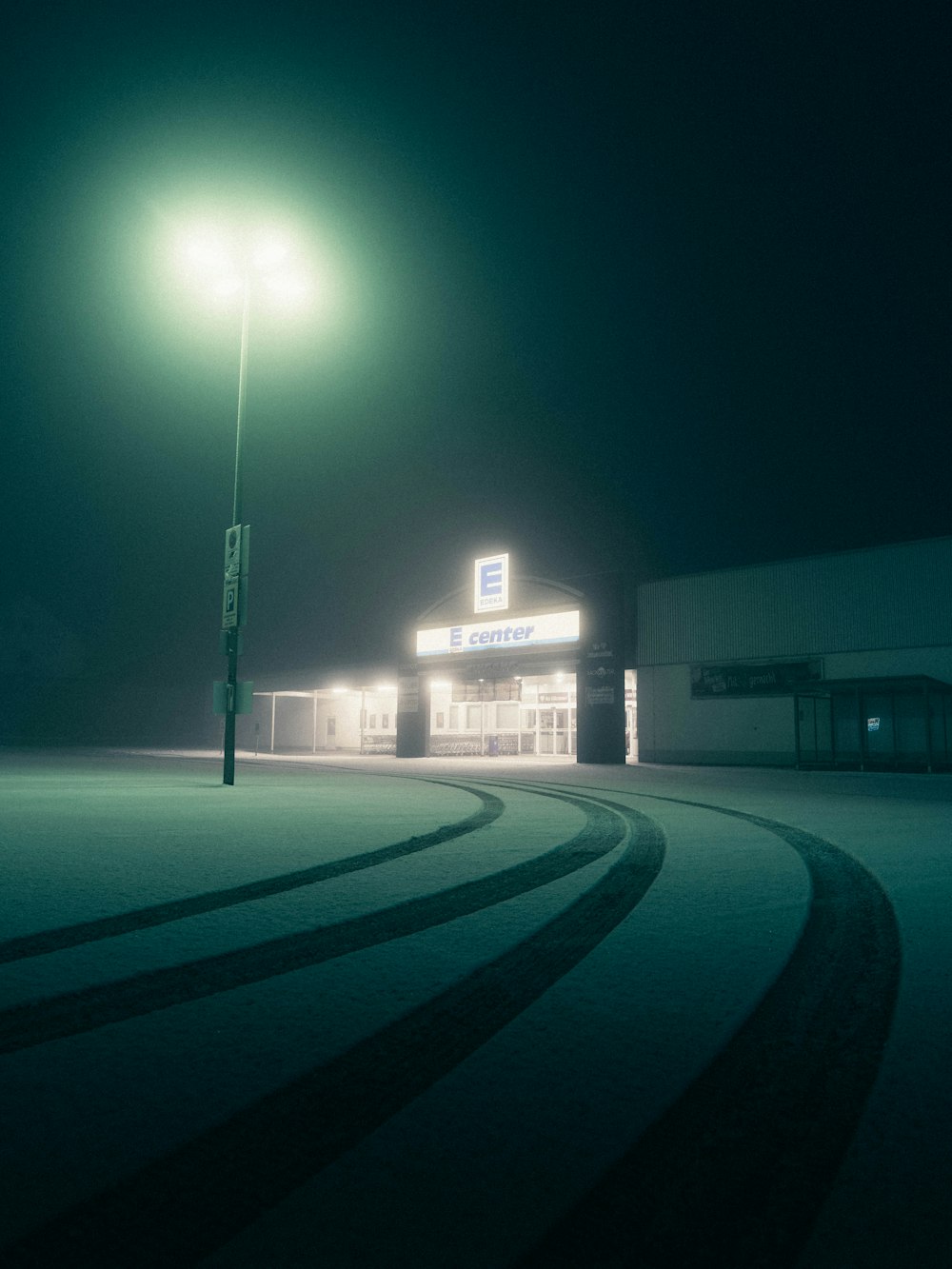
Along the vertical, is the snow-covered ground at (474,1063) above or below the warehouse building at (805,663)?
below

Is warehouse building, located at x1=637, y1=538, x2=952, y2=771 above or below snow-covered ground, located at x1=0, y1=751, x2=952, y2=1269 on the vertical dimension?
above

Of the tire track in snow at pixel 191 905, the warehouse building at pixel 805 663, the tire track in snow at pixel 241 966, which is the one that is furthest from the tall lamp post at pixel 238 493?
the warehouse building at pixel 805 663

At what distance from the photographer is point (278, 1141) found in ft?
7.82

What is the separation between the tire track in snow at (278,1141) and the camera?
192cm

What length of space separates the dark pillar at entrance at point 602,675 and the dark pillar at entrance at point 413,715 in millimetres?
8023

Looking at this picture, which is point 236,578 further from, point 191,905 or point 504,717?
point 504,717

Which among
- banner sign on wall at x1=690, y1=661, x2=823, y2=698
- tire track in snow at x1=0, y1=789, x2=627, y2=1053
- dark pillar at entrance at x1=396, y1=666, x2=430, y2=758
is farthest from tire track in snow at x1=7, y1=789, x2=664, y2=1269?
dark pillar at entrance at x1=396, y1=666, x2=430, y2=758

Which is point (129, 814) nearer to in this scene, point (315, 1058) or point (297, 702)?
point (315, 1058)

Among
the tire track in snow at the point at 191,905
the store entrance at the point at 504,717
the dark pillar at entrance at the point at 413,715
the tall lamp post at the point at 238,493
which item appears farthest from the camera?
the store entrance at the point at 504,717

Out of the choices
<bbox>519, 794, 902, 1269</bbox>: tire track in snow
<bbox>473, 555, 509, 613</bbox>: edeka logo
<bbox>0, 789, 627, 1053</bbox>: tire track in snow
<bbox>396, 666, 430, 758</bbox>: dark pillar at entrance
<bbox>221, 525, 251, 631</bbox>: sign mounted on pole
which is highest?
<bbox>473, 555, 509, 613</bbox>: edeka logo

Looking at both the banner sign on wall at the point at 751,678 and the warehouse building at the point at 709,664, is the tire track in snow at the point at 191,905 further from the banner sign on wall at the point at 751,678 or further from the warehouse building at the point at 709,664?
the banner sign on wall at the point at 751,678

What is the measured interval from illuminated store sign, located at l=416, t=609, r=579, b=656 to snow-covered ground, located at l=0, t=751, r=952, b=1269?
25.3 meters

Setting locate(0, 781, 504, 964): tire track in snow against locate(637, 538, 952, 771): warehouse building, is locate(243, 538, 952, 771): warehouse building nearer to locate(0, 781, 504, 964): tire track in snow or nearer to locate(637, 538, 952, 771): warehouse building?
locate(637, 538, 952, 771): warehouse building

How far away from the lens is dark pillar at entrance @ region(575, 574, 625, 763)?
1208 inches
